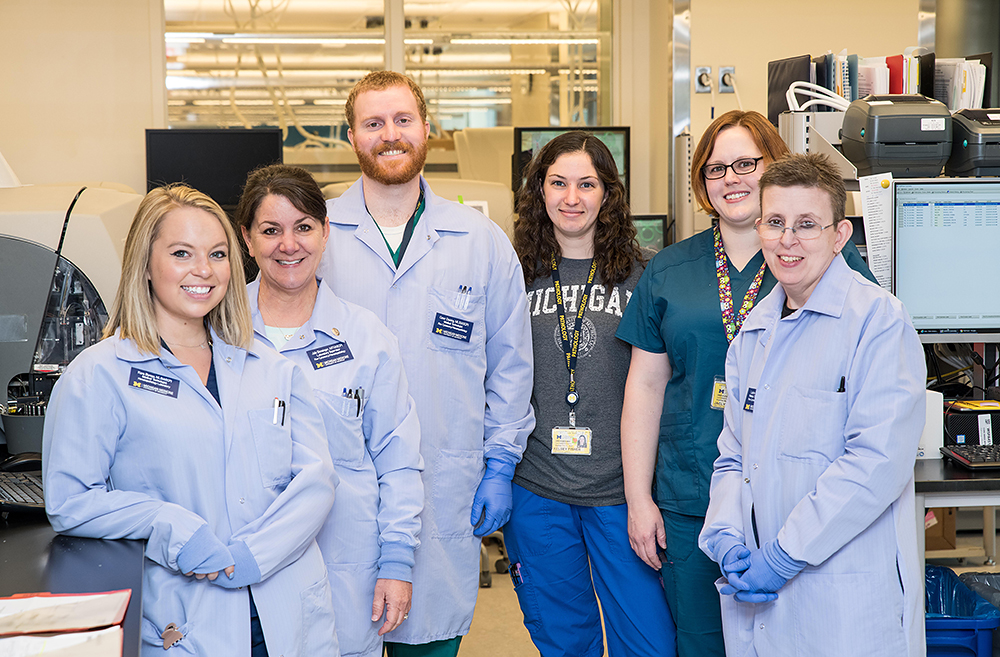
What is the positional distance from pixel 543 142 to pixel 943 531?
2569 millimetres

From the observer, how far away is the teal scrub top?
1.94 metres

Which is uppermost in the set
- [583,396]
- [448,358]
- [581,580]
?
[448,358]

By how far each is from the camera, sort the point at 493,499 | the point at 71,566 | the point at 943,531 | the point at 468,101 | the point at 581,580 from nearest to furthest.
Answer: the point at 71,566 < the point at 493,499 < the point at 581,580 < the point at 943,531 < the point at 468,101

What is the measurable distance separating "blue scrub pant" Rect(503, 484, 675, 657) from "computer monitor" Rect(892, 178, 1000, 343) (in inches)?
41.2

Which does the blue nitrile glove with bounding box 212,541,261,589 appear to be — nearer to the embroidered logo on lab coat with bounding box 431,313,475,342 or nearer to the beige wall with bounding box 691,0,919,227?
the embroidered logo on lab coat with bounding box 431,313,475,342

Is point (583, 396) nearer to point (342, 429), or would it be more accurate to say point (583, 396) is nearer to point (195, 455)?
point (342, 429)

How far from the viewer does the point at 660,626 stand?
6.82 ft

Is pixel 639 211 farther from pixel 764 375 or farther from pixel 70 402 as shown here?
pixel 70 402

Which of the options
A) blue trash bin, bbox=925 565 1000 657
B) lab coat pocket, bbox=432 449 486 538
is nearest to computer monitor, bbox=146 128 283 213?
lab coat pocket, bbox=432 449 486 538

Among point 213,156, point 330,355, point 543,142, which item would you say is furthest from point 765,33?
point 330,355

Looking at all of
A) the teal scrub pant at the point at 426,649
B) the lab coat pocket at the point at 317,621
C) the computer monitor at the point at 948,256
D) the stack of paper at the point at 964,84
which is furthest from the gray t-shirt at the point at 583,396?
the stack of paper at the point at 964,84

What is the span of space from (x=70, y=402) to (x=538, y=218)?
1257 millimetres

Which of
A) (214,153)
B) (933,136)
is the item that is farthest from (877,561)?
(214,153)

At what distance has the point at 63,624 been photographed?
1138mm
